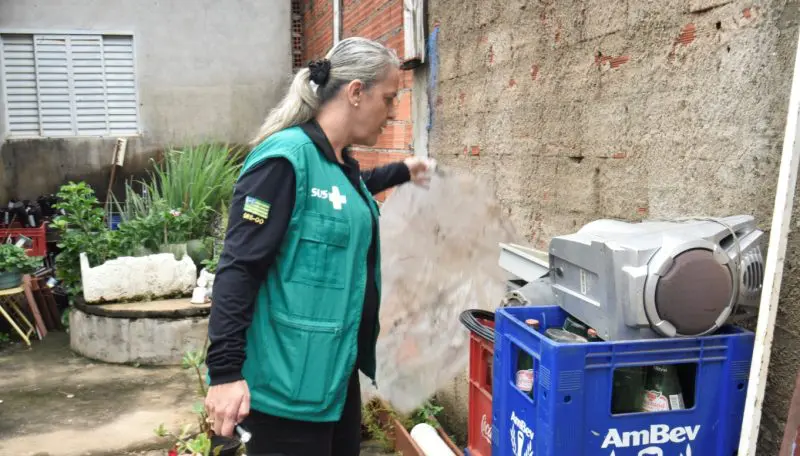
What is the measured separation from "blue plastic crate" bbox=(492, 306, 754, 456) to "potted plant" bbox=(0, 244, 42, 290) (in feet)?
18.4

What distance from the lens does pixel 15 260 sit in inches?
234

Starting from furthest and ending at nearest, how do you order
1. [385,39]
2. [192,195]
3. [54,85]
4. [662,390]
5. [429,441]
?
[54,85], [192,195], [385,39], [429,441], [662,390]

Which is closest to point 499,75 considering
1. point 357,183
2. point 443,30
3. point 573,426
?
point 443,30

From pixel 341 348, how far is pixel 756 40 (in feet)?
4.58

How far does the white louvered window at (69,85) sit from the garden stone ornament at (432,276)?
6280 millimetres

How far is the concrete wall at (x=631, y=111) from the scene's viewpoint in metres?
1.77

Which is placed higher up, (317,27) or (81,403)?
(317,27)

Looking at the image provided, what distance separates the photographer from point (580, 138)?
8.46ft

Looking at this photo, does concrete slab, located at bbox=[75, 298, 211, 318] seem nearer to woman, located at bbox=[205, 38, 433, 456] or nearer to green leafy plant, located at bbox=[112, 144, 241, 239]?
green leafy plant, located at bbox=[112, 144, 241, 239]

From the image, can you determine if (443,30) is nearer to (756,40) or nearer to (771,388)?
(756,40)

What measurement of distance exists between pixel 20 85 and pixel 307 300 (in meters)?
7.77

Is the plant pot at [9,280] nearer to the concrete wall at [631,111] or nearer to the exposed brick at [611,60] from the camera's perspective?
the concrete wall at [631,111]

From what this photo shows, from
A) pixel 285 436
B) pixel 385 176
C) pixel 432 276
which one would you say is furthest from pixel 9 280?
pixel 285 436

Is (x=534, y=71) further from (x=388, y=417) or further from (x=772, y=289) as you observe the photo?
(x=388, y=417)
